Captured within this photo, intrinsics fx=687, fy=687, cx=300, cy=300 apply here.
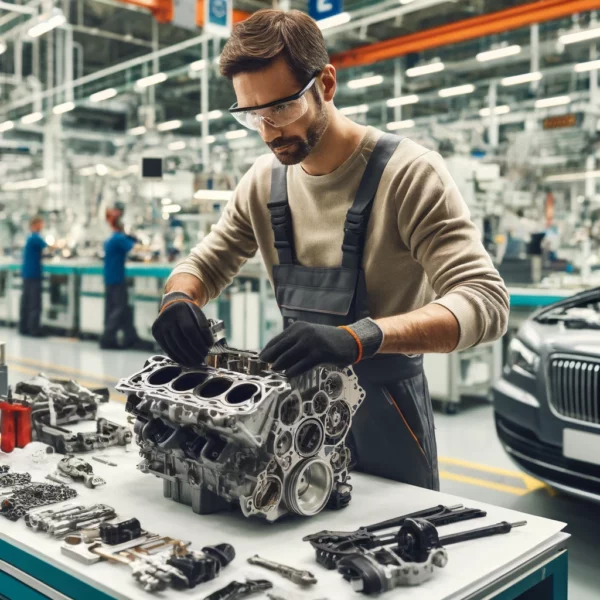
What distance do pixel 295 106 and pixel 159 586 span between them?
95cm

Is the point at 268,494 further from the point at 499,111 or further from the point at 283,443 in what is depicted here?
the point at 499,111

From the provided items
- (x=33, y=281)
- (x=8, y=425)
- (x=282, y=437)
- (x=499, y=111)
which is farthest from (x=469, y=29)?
(x=282, y=437)

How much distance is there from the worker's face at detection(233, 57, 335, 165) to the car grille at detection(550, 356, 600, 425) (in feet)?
6.33

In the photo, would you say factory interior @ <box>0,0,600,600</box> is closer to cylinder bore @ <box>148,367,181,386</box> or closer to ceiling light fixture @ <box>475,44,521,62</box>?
cylinder bore @ <box>148,367,181,386</box>

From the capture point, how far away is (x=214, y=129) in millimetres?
19312

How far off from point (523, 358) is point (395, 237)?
6.62ft

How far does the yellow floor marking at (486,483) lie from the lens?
3586 mm

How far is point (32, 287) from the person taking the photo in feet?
30.0

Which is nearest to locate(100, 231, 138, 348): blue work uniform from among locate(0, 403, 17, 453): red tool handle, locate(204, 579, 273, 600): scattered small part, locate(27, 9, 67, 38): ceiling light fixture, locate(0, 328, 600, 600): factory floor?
locate(0, 328, 600, 600): factory floor

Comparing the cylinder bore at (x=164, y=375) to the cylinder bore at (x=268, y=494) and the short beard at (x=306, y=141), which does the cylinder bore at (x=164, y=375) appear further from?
the short beard at (x=306, y=141)

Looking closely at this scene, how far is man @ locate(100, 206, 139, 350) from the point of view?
7.78 metres

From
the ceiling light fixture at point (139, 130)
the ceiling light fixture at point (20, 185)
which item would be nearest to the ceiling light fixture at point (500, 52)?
the ceiling light fixture at point (139, 130)

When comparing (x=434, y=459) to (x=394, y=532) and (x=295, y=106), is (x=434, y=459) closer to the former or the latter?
(x=394, y=532)

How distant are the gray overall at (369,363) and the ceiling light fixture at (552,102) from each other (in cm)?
1189
